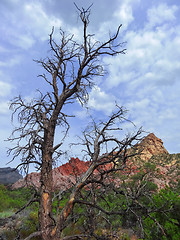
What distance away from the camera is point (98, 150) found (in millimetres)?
5672

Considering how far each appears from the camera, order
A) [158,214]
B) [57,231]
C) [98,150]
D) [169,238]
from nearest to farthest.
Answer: [57,231] < [169,238] < [98,150] < [158,214]

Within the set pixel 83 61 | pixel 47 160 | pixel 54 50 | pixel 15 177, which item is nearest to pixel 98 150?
pixel 47 160

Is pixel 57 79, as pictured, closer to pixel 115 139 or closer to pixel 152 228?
pixel 115 139

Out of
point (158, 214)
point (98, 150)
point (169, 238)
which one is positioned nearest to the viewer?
point (169, 238)

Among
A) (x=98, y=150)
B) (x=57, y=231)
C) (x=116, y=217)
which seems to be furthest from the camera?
(x=116, y=217)

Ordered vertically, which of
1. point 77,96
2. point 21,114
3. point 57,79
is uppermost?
point 57,79

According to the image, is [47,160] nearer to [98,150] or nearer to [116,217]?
[98,150]

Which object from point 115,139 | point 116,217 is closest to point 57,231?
point 115,139

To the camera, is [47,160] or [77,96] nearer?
[47,160]

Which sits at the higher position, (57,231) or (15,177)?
(15,177)

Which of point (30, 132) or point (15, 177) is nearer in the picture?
point (30, 132)

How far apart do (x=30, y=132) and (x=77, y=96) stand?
6.22 ft

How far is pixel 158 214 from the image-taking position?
606cm

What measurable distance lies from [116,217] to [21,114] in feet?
32.5
